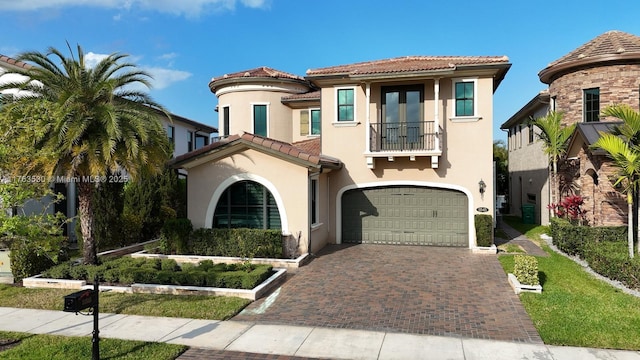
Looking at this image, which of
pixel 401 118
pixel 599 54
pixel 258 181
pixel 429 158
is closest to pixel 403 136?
pixel 401 118

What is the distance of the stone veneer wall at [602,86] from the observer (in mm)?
16938

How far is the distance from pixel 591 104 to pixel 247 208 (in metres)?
15.5

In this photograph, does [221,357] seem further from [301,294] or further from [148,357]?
[301,294]

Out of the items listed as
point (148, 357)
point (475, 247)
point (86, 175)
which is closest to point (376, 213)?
point (475, 247)

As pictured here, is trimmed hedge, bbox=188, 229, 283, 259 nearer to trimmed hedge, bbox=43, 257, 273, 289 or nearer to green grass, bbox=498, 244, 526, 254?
trimmed hedge, bbox=43, 257, 273, 289

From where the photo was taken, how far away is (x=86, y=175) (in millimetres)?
11570

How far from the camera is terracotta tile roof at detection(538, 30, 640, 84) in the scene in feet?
55.1

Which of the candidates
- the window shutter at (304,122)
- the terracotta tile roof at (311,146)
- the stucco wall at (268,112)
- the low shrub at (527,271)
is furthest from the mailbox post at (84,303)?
the window shutter at (304,122)

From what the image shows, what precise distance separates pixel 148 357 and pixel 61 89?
27.2 feet

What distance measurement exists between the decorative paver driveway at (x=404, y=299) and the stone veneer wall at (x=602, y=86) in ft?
30.6

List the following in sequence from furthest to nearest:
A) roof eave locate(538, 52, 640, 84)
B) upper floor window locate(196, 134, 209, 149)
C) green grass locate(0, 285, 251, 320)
→ upper floor window locate(196, 134, 209, 149)
roof eave locate(538, 52, 640, 84)
green grass locate(0, 285, 251, 320)

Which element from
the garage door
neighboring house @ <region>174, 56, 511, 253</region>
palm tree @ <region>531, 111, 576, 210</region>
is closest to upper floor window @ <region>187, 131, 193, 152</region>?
neighboring house @ <region>174, 56, 511, 253</region>

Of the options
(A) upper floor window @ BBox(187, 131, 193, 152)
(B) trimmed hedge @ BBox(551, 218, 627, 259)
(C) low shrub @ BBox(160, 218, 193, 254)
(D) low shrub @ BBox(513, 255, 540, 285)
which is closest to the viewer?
(D) low shrub @ BBox(513, 255, 540, 285)

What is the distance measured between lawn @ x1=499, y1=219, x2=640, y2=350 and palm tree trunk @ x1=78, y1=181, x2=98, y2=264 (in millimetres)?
11497
